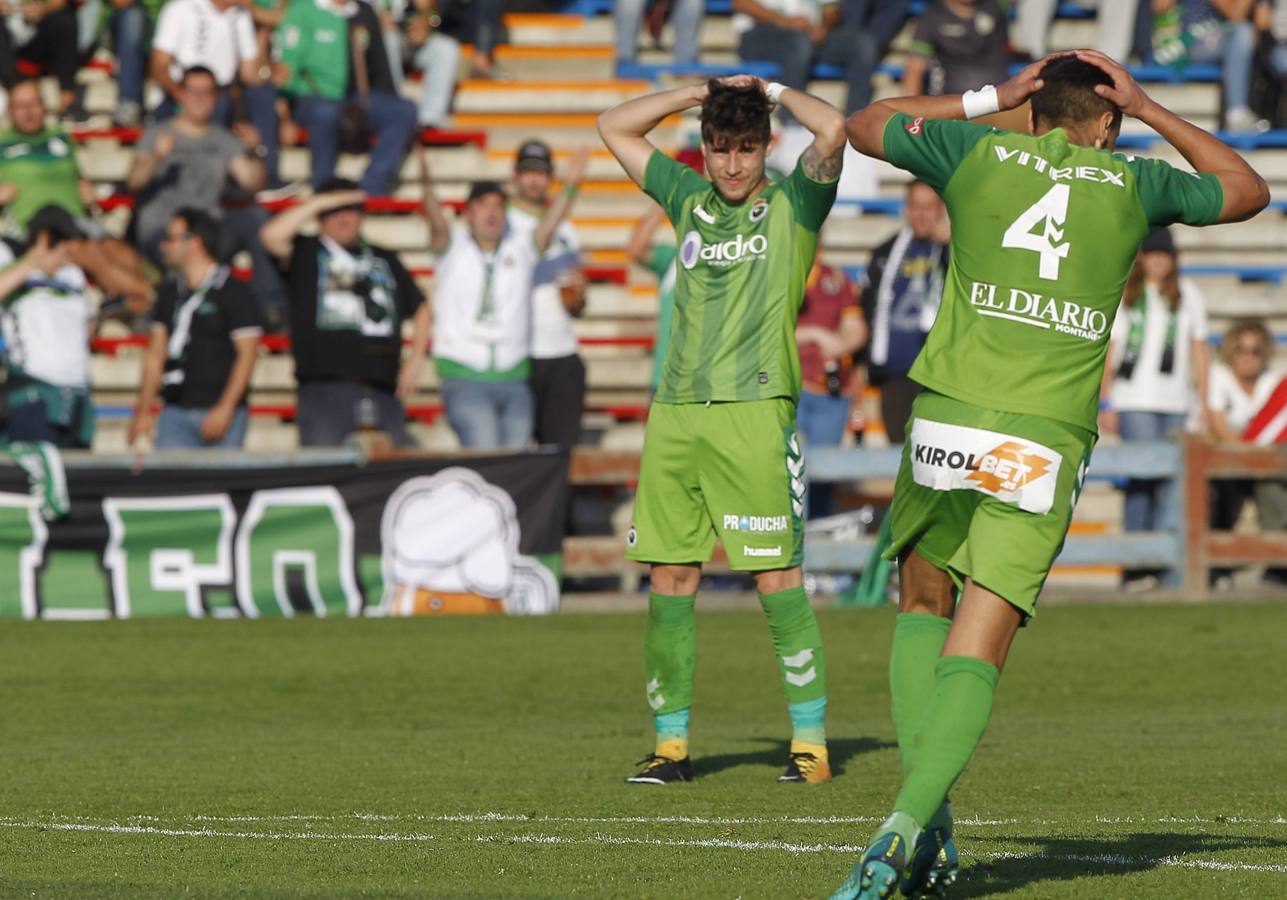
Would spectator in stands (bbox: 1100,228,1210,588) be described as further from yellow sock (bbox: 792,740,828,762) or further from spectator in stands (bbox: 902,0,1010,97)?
yellow sock (bbox: 792,740,828,762)

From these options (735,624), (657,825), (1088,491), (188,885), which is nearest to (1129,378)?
(1088,491)

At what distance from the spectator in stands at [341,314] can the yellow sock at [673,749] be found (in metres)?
7.25

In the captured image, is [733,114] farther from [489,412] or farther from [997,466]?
[489,412]

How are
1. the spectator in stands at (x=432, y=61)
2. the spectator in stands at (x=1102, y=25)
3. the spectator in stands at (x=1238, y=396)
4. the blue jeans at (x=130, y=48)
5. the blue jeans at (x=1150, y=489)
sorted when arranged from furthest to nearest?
the spectator in stands at (x=1102, y=25) < the spectator in stands at (x=432, y=61) < the blue jeans at (x=130, y=48) < the spectator in stands at (x=1238, y=396) < the blue jeans at (x=1150, y=489)

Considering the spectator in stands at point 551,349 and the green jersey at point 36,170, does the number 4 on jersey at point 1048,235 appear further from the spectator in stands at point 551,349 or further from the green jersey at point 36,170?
the green jersey at point 36,170

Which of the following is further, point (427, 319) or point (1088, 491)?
point (1088, 491)

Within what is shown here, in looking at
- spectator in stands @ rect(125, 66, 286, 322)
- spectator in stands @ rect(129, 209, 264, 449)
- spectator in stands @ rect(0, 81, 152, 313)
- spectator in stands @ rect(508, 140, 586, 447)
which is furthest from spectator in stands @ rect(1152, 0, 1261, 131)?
spectator in stands @ rect(129, 209, 264, 449)

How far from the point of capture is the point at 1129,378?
16312 mm

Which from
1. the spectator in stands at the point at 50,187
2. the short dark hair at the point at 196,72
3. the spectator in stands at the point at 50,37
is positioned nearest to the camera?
the spectator in stands at the point at 50,187

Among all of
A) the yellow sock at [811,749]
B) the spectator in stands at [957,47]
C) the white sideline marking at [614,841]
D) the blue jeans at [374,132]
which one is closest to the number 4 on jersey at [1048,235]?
the white sideline marking at [614,841]

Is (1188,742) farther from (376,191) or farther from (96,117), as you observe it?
(96,117)

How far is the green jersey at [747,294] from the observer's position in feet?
27.6

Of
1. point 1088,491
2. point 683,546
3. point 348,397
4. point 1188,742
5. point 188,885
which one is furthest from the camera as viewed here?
point 1088,491

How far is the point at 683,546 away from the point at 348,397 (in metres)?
7.29
